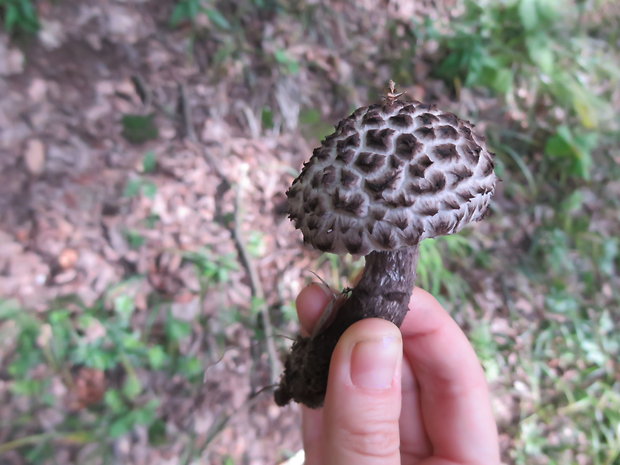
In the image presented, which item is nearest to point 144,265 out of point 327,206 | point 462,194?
point 327,206

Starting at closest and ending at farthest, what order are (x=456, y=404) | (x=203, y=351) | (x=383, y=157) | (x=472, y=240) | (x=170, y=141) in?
(x=383, y=157) → (x=456, y=404) → (x=203, y=351) → (x=170, y=141) → (x=472, y=240)

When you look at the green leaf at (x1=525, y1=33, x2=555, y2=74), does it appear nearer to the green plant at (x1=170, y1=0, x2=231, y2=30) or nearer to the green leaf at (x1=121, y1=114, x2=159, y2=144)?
the green plant at (x1=170, y1=0, x2=231, y2=30)

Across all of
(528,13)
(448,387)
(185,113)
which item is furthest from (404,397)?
(528,13)

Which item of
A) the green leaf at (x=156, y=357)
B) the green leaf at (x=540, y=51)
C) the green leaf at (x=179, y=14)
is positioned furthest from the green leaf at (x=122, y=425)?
the green leaf at (x=540, y=51)

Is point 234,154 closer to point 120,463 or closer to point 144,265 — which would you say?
point 144,265

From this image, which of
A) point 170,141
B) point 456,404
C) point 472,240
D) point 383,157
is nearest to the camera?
point 383,157

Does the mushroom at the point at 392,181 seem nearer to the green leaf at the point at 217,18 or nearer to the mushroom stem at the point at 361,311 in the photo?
the mushroom stem at the point at 361,311

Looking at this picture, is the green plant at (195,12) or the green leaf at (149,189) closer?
the green leaf at (149,189)
